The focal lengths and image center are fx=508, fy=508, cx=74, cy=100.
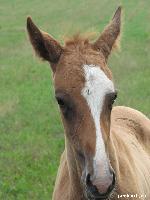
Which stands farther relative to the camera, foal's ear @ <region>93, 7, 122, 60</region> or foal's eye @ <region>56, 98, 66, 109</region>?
foal's ear @ <region>93, 7, 122, 60</region>

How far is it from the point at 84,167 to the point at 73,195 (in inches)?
25.3

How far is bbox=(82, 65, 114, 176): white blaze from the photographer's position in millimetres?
4066

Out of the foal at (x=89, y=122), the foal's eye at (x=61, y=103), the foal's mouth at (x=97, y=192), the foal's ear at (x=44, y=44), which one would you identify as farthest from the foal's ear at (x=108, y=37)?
the foal's mouth at (x=97, y=192)

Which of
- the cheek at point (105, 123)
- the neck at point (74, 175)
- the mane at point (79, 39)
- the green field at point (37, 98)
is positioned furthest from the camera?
the green field at point (37, 98)

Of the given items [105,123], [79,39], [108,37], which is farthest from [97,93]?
[108,37]

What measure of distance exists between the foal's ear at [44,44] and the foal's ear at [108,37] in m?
0.38

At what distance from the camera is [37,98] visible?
12320 millimetres

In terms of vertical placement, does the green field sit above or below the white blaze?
below

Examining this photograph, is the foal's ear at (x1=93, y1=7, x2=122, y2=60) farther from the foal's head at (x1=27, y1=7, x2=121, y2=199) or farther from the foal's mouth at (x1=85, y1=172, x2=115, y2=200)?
the foal's mouth at (x1=85, y1=172, x2=115, y2=200)

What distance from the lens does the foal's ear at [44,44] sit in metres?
4.77

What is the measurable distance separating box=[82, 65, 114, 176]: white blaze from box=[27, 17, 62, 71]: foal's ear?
0.44 m

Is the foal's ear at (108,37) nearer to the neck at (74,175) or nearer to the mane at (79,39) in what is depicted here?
the mane at (79,39)

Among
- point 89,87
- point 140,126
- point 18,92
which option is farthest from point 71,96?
point 18,92

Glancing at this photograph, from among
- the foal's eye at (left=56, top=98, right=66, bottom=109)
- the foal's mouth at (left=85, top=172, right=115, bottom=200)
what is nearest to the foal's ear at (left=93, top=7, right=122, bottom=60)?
the foal's eye at (left=56, top=98, right=66, bottom=109)
